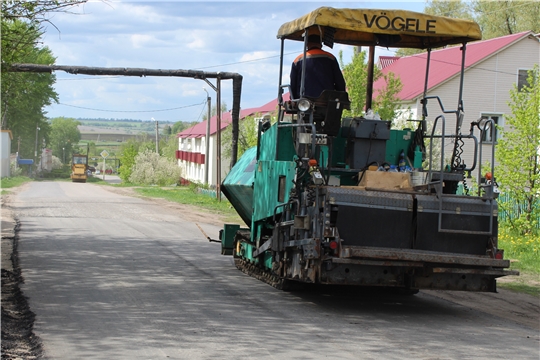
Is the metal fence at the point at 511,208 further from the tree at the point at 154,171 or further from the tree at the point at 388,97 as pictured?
the tree at the point at 154,171

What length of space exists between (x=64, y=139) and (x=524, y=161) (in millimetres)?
171098

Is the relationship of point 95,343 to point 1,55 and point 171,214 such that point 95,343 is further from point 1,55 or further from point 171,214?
point 171,214

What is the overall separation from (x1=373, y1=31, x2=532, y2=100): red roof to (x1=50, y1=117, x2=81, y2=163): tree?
131709 millimetres

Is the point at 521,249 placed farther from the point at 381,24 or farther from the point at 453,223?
the point at 381,24

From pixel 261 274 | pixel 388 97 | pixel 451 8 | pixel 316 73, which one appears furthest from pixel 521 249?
pixel 451 8

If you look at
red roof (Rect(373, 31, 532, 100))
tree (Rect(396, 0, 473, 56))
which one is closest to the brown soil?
red roof (Rect(373, 31, 532, 100))

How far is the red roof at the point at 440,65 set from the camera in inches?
1412

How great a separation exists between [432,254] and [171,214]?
1774 centimetres

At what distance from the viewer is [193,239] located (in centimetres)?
1750

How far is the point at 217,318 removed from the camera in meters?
8.38

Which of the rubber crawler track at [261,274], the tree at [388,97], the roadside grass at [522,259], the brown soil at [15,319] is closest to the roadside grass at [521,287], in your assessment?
the roadside grass at [522,259]

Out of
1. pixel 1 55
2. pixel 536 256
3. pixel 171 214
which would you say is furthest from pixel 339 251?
pixel 171 214

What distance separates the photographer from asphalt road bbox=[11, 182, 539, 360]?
7.02 m

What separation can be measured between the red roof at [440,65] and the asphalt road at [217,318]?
23.4 metres
